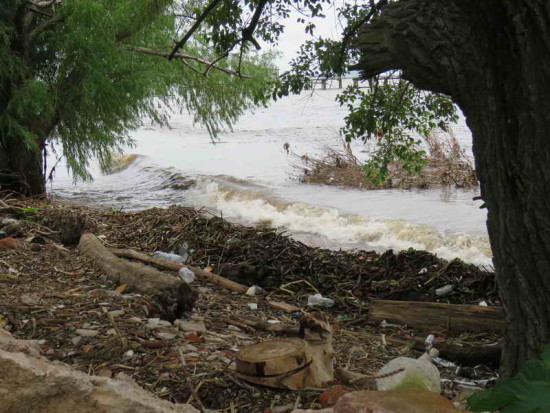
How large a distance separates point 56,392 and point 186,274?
364cm

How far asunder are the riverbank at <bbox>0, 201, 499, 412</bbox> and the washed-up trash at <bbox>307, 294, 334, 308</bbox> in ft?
0.19

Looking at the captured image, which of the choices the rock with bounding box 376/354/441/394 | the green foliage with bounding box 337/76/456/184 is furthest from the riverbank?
the green foliage with bounding box 337/76/456/184

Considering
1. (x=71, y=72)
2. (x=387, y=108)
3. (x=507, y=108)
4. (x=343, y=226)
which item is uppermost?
(x=71, y=72)

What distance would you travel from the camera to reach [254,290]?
5.82 m

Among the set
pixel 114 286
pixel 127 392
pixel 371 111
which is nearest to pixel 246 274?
pixel 114 286

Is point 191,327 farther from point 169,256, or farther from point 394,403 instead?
point 169,256

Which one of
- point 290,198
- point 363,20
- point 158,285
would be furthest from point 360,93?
point 290,198

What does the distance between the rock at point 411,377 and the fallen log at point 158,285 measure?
180cm

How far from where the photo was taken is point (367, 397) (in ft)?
7.46

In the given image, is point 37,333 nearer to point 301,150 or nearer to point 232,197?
point 232,197

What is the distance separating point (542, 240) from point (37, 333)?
2744 millimetres

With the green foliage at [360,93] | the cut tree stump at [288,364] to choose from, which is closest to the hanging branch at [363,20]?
the green foliage at [360,93]

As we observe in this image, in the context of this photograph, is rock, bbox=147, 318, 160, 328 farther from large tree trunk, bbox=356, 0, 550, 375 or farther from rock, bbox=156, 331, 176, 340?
large tree trunk, bbox=356, 0, 550, 375

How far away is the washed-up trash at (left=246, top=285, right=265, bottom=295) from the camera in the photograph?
5766 mm
